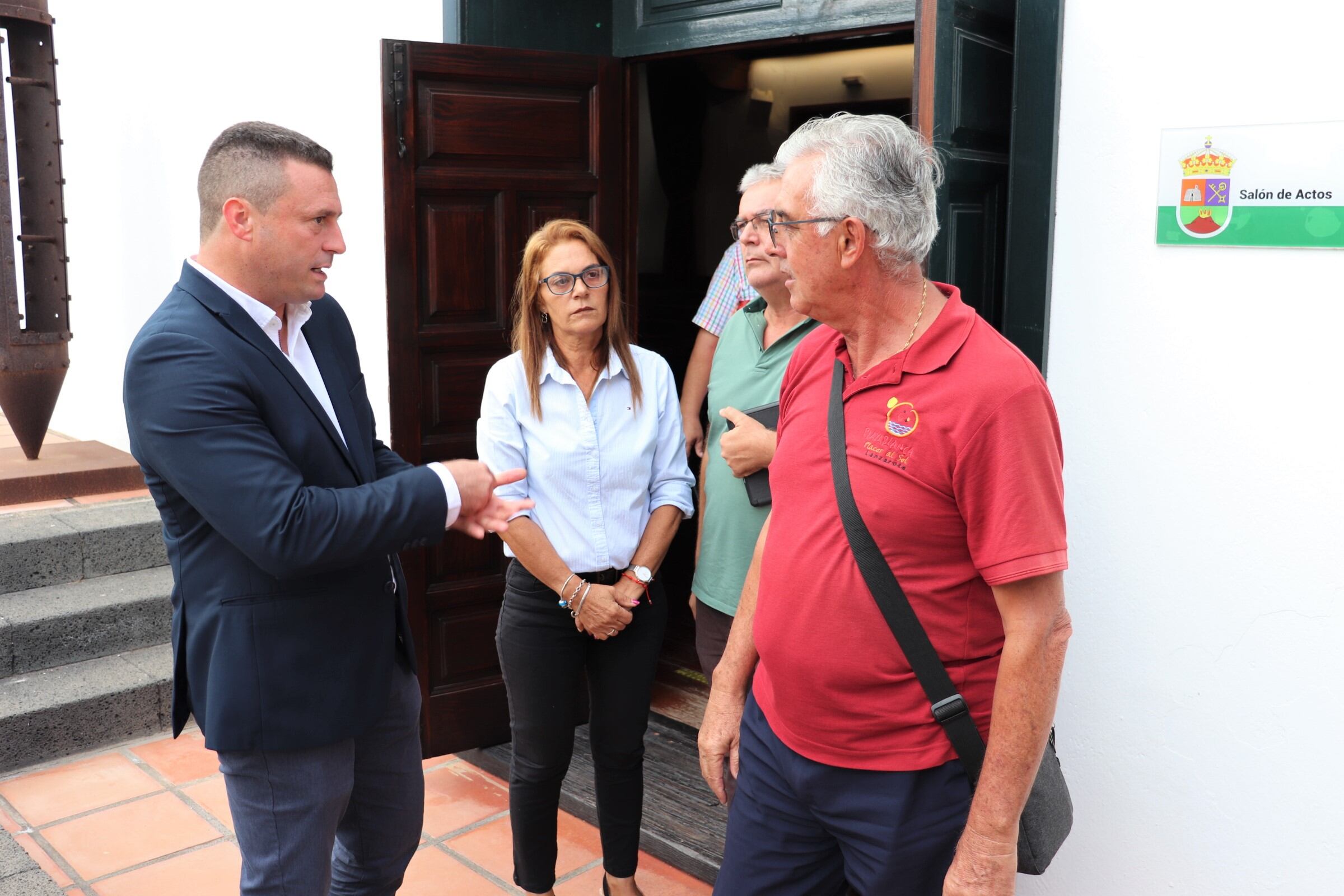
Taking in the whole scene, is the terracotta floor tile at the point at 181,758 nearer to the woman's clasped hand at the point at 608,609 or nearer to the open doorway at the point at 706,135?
the woman's clasped hand at the point at 608,609

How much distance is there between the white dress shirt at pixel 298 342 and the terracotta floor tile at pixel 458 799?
1.86 meters

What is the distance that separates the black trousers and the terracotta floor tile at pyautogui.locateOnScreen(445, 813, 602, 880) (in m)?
0.44

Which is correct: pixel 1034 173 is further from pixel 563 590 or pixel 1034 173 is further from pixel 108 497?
pixel 108 497

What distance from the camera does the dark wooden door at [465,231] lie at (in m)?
3.92

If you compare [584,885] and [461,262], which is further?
[461,262]

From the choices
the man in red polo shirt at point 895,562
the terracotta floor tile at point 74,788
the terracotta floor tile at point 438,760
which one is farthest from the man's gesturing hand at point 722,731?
the terracotta floor tile at point 74,788

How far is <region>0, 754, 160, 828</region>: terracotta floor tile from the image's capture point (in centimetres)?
396

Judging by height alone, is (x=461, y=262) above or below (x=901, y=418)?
above

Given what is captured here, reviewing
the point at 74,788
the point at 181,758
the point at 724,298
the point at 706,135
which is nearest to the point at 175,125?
the point at 706,135

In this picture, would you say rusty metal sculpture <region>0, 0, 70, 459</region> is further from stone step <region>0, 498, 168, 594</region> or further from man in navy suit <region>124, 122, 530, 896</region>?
man in navy suit <region>124, 122, 530, 896</region>

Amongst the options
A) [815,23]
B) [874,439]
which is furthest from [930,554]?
[815,23]

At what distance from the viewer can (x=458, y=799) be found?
4055 mm

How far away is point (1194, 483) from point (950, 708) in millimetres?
1079

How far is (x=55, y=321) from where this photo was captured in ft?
19.5
